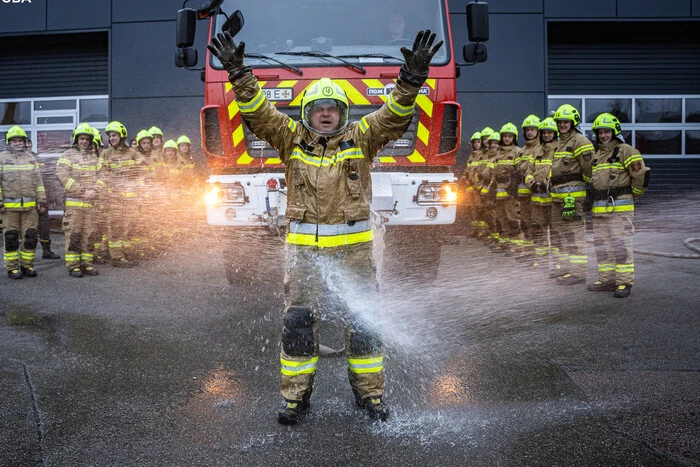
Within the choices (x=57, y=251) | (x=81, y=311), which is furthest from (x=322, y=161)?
(x=57, y=251)

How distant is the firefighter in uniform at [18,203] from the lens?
815 cm

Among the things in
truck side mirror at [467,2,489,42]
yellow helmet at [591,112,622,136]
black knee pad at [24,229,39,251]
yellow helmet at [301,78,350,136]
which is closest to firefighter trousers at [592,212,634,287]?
yellow helmet at [591,112,622,136]

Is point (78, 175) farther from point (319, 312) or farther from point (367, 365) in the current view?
point (367, 365)

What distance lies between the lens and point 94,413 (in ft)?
11.6

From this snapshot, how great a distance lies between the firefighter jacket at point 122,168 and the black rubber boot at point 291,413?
660cm

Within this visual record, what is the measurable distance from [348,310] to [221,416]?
88cm

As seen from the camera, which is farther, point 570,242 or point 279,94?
point 570,242

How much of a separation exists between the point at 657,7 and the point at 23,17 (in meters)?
13.5

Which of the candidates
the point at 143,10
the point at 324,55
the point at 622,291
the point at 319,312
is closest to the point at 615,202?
the point at 622,291

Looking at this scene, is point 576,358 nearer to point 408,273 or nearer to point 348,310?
point 348,310

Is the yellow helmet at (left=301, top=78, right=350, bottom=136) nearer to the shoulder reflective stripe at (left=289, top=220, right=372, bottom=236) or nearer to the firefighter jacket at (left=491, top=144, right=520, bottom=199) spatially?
the shoulder reflective stripe at (left=289, top=220, right=372, bottom=236)

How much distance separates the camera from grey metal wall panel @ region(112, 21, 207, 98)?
13703mm

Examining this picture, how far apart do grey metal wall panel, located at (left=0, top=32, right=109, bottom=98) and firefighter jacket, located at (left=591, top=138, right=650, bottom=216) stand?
11.7 meters

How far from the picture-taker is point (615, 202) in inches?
268
